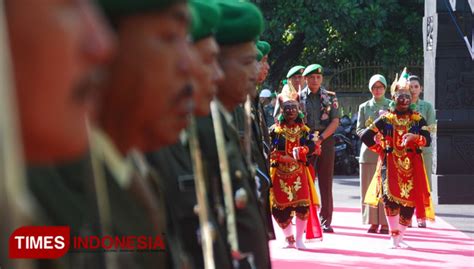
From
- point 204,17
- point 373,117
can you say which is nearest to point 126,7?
point 204,17

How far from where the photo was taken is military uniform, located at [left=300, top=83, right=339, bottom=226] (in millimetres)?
10891

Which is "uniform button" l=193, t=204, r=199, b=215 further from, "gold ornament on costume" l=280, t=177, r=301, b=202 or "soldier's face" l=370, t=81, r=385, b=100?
"soldier's face" l=370, t=81, r=385, b=100

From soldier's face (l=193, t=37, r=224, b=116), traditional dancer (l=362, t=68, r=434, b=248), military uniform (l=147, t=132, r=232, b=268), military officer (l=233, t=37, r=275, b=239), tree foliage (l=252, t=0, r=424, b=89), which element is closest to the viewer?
soldier's face (l=193, t=37, r=224, b=116)

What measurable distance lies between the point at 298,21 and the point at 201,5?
18.9m

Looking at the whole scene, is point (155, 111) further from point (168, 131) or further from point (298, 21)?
point (298, 21)

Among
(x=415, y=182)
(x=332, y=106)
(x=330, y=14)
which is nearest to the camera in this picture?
(x=415, y=182)

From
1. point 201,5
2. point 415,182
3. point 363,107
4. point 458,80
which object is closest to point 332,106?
point 363,107

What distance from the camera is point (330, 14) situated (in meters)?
22.0

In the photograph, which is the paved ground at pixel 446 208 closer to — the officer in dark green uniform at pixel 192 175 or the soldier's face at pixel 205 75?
the officer in dark green uniform at pixel 192 175

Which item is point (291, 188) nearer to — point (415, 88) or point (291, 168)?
point (291, 168)

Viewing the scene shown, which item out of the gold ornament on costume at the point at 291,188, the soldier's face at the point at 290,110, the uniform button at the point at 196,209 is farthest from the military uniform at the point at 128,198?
the gold ornament on costume at the point at 291,188

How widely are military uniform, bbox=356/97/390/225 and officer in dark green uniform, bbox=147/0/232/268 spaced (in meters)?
7.56

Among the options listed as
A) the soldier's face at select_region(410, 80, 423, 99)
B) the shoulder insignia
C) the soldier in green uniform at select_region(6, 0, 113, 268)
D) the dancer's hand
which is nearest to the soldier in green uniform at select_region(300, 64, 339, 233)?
the soldier's face at select_region(410, 80, 423, 99)

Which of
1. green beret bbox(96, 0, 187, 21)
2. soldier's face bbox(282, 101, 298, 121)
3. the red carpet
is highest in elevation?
green beret bbox(96, 0, 187, 21)
